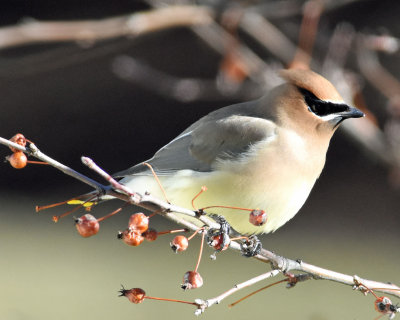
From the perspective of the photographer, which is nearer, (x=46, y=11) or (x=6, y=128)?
(x=46, y=11)

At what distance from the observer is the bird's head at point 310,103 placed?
3643 mm

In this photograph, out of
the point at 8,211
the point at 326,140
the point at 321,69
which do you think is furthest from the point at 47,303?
the point at 326,140

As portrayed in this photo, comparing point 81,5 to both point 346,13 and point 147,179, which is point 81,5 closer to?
point 346,13

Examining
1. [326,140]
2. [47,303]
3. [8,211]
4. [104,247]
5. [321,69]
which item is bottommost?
[326,140]

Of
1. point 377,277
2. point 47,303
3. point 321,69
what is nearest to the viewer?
point 321,69

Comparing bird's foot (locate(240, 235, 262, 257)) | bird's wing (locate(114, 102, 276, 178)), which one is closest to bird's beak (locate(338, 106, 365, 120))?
bird's wing (locate(114, 102, 276, 178))

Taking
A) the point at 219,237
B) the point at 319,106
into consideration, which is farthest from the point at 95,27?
the point at 219,237

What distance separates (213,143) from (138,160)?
5.35m

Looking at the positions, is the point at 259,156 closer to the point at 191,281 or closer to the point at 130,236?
the point at 191,281

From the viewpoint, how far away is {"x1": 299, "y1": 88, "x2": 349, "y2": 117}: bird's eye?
3.64m

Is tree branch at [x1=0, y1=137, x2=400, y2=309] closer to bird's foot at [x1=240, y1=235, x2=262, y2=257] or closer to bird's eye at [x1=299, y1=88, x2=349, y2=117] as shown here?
bird's foot at [x1=240, y1=235, x2=262, y2=257]

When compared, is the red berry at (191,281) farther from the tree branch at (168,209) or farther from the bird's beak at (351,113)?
the bird's beak at (351,113)

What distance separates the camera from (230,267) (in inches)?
321

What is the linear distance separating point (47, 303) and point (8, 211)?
2306 mm
